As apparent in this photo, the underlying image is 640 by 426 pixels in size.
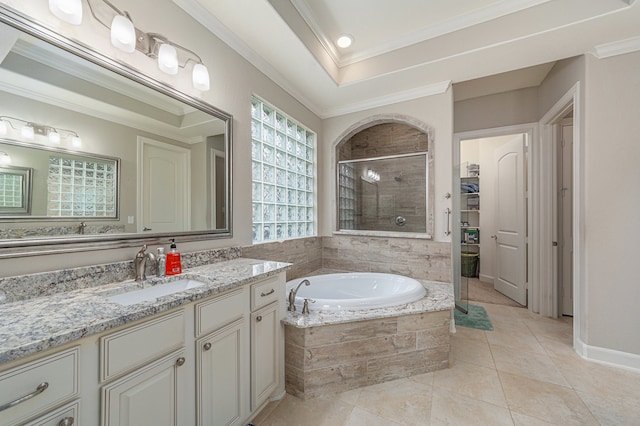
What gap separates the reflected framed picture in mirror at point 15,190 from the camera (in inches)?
37.4

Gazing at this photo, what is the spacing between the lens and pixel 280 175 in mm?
2578

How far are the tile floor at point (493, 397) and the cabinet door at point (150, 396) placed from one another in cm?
66

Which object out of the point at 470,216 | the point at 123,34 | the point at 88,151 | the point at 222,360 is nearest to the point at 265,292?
the point at 222,360

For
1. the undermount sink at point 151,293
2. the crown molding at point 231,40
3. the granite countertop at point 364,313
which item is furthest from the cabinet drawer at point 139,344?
the crown molding at point 231,40

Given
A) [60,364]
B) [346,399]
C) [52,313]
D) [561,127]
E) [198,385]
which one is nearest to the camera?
[60,364]

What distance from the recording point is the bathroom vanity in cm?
66

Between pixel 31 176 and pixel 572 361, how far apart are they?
3571 mm

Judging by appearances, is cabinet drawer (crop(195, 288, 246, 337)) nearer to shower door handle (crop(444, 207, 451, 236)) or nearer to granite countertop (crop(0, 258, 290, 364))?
granite countertop (crop(0, 258, 290, 364))

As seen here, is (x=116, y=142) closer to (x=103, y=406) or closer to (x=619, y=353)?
(x=103, y=406)

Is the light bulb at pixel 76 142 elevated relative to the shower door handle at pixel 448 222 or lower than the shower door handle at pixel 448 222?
elevated

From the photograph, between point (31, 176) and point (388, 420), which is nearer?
point (31, 176)

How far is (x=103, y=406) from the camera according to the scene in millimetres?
786

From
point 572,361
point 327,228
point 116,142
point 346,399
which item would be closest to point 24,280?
point 116,142

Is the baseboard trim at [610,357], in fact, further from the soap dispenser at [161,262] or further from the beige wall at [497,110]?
the soap dispenser at [161,262]
